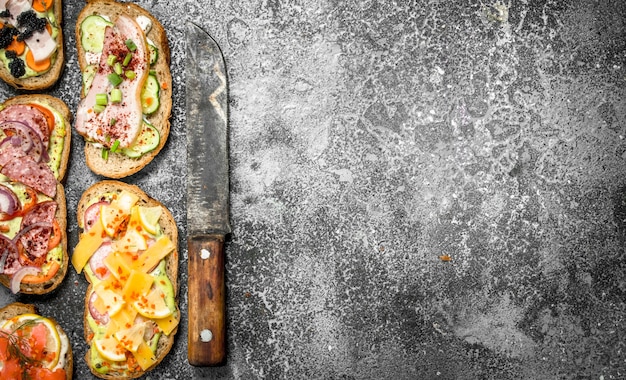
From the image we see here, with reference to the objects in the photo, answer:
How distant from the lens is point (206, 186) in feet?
10.1

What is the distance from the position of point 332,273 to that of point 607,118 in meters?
1.88

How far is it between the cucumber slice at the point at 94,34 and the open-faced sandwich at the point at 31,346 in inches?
62.3

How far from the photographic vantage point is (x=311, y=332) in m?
3.23

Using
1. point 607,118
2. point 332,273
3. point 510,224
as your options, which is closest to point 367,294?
point 332,273

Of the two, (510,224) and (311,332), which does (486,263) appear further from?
(311,332)

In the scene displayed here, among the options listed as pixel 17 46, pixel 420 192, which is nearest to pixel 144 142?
pixel 17 46

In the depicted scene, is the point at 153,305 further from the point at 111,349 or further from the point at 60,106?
the point at 60,106

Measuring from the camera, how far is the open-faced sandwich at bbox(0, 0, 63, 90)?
10.3 ft

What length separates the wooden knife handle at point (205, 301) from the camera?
9.95 ft

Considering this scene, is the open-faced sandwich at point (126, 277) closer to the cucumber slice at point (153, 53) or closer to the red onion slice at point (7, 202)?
the red onion slice at point (7, 202)

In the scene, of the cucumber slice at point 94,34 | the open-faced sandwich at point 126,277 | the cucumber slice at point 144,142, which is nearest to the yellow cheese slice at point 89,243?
the open-faced sandwich at point 126,277

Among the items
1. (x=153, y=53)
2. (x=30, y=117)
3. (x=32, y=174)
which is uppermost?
(x=153, y=53)

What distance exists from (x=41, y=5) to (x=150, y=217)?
1.41m

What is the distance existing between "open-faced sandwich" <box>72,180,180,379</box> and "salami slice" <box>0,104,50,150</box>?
0.42 meters
